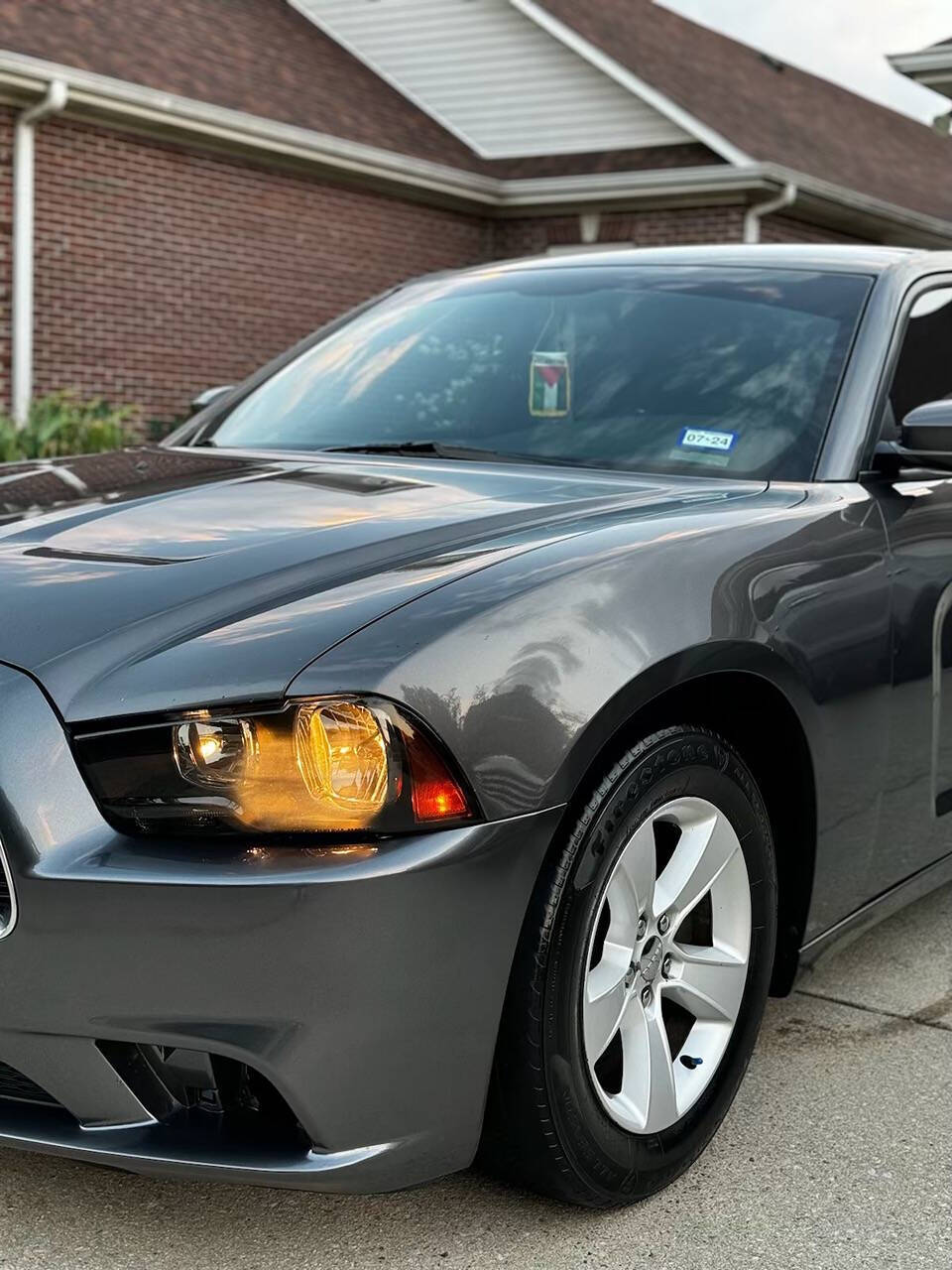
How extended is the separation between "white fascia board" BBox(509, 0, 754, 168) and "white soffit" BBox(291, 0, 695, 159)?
116 mm

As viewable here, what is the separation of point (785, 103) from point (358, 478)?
16666 mm

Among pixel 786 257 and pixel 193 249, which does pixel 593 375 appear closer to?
pixel 786 257

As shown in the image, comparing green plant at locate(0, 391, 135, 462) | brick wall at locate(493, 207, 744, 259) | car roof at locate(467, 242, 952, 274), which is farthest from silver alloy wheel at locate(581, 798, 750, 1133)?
brick wall at locate(493, 207, 744, 259)

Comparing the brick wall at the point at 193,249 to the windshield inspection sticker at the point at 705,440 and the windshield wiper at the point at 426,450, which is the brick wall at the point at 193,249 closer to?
the windshield wiper at the point at 426,450

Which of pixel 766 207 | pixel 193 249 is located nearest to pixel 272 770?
pixel 193 249

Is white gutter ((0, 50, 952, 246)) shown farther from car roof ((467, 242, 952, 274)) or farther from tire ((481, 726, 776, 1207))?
tire ((481, 726, 776, 1207))

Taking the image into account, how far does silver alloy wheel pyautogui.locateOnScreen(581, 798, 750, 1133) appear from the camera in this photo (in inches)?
91.0

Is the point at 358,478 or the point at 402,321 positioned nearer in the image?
the point at 358,478

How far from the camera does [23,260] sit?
1167 cm

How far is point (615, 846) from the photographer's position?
2256 mm

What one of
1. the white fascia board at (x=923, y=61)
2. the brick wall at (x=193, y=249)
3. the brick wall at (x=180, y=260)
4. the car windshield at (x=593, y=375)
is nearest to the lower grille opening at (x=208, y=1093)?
the car windshield at (x=593, y=375)

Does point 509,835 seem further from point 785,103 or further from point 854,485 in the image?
point 785,103

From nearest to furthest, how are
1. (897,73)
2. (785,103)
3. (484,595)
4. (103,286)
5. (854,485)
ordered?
(484,595) < (854,485) < (897,73) < (103,286) < (785,103)

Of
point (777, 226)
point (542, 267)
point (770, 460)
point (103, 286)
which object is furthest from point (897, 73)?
point (770, 460)
